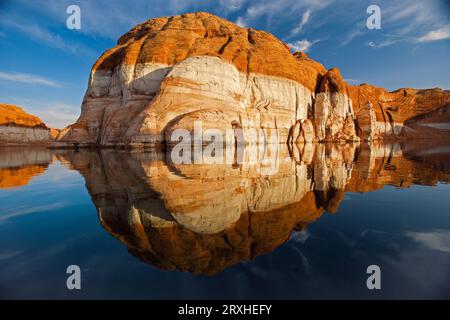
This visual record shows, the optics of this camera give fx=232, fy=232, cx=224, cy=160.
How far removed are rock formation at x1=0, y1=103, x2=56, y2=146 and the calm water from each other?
65681 mm

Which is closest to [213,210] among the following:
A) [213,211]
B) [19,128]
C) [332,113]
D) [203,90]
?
[213,211]

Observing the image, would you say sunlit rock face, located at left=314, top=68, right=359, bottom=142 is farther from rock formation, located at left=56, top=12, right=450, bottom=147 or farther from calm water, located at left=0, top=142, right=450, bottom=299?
calm water, located at left=0, top=142, right=450, bottom=299

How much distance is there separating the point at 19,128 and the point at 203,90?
64.1 meters

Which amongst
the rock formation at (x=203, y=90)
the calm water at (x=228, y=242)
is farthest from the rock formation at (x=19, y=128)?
the calm water at (x=228, y=242)

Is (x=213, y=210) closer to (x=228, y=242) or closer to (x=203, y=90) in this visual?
(x=228, y=242)

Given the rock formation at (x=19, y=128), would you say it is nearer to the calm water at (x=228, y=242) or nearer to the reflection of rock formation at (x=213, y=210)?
the reflection of rock formation at (x=213, y=210)

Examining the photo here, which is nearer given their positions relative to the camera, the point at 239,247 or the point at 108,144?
the point at 239,247

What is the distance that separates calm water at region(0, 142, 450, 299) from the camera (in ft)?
8.96

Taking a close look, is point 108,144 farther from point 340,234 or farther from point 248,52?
point 340,234

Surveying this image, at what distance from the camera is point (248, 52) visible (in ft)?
145

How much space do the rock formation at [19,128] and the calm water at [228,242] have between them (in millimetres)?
65681

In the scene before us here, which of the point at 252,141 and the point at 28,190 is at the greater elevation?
the point at 252,141

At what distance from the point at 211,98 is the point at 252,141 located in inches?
357
